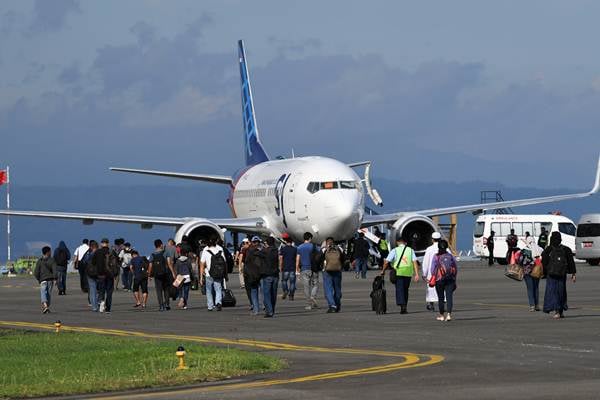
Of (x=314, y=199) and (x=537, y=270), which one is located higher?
(x=314, y=199)

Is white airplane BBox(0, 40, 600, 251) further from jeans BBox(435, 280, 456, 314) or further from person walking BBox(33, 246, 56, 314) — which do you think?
jeans BBox(435, 280, 456, 314)

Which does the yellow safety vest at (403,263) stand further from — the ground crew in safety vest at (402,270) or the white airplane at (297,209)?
the white airplane at (297,209)

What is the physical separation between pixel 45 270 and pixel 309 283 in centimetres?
630

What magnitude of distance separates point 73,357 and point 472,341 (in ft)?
21.6

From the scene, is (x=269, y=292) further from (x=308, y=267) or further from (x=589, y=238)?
(x=589, y=238)

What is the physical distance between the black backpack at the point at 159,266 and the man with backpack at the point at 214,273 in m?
1.07

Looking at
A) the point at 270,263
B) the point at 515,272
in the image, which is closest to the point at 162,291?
the point at 270,263

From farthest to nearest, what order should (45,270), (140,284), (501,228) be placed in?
(501,228) → (140,284) → (45,270)

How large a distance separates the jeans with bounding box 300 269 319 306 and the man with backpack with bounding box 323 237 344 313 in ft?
5.62

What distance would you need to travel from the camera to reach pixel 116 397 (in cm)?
1825

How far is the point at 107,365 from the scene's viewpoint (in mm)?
21766

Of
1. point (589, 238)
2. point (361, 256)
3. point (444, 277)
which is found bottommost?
point (444, 277)

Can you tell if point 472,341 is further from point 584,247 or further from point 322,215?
point 584,247

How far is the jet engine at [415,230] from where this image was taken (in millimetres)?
65188
